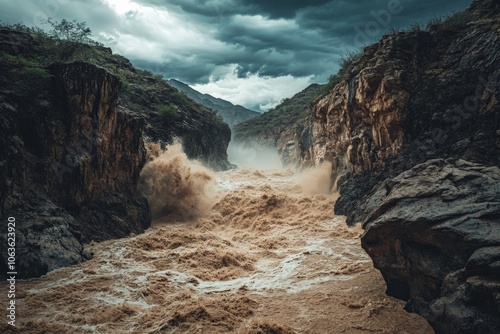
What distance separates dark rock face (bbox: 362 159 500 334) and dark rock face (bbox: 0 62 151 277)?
984cm

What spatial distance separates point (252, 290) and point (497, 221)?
239 inches

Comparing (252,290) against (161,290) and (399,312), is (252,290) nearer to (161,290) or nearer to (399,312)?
(161,290)

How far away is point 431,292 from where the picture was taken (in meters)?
7.08

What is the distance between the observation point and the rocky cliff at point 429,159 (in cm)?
630

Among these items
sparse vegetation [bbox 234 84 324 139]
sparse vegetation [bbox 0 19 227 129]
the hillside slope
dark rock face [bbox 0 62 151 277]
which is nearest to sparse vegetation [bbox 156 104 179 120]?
sparse vegetation [bbox 0 19 227 129]

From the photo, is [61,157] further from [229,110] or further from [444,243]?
[229,110]

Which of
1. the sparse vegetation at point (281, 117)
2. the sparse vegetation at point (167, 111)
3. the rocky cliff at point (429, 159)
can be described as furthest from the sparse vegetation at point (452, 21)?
the sparse vegetation at point (281, 117)

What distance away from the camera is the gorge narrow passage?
7363 millimetres

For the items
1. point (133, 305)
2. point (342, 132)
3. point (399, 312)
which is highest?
point (342, 132)

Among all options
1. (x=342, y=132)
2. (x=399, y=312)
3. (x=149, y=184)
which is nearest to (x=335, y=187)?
(x=342, y=132)

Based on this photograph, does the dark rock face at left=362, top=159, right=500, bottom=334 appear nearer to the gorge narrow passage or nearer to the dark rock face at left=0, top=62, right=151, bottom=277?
the gorge narrow passage

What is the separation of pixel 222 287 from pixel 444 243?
591 cm

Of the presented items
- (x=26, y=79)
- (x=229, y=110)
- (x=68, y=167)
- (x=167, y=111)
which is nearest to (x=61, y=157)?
(x=68, y=167)

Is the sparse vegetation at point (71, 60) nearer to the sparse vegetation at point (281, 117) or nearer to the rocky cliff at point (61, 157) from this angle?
the rocky cliff at point (61, 157)
